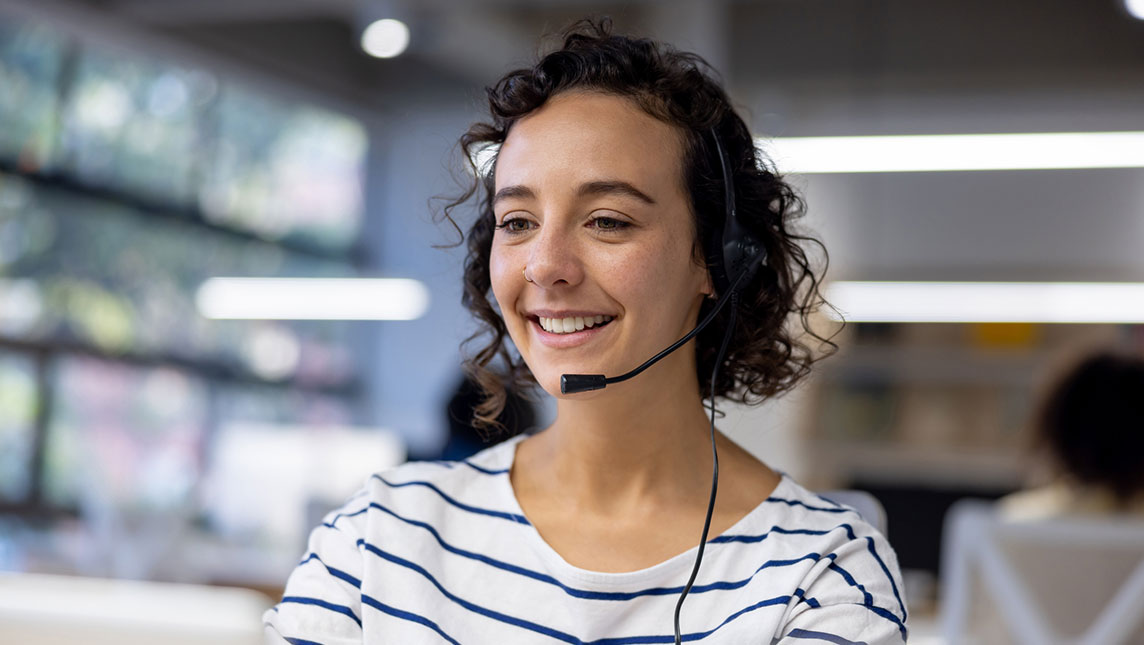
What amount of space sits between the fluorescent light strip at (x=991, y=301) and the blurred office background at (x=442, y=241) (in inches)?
2.6

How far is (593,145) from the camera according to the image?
1263 mm

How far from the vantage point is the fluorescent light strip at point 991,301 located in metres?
5.40

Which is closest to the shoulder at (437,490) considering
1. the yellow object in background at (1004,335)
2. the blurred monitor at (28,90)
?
the blurred monitor at (28,90)

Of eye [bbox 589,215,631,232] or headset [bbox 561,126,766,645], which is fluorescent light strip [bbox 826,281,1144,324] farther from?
eye [bbox 589,215,631,232]

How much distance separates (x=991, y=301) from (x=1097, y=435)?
2322 mm

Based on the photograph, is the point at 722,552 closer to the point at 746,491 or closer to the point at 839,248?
the point at 746,491

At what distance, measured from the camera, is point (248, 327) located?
7.45m

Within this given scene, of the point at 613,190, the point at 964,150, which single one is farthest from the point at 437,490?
the point at 964,150

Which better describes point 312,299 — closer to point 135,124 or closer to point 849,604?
point 135,124

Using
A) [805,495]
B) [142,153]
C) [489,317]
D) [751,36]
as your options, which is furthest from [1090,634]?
[142,153]

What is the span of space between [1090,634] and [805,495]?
58.3 inches

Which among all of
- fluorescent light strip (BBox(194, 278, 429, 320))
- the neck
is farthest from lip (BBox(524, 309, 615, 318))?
fluorescent light strip (BBox(194, 278, 429, 320))

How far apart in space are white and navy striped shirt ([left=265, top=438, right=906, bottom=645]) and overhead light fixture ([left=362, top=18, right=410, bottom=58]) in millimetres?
3450

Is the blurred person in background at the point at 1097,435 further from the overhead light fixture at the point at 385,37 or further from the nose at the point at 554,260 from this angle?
the overhead light fixture at the point at 385,37
